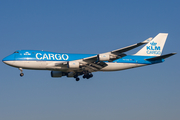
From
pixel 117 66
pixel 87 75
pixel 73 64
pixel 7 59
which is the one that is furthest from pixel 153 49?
pixel 7 59

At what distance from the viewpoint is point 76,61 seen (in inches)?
1976

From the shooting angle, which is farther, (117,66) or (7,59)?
(117,66)

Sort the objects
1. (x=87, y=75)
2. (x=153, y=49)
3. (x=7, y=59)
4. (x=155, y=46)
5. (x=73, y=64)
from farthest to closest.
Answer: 1. (x=155, y=46)
2. (x=153, y=49)
3. (x=87, y=75)
4. (x=7, y=59)
5. (x=73, y=64)

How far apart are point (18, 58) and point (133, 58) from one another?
68.3ft

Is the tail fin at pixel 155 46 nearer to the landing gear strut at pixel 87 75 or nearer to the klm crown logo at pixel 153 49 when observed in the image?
the klm crown logo at pixel 153 49

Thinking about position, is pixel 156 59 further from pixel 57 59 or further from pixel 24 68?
pixel 24 68

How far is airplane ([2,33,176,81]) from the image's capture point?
49.4 m

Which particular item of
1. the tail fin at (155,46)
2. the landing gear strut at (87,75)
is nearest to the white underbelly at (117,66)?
the landing gear strut at (87,75)

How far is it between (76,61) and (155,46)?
59.4ft

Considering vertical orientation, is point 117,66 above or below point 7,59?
below

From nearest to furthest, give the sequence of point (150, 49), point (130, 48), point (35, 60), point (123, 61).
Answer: point (130, 48) < point (35, 60) < point (123, 61) < point (150, 49)

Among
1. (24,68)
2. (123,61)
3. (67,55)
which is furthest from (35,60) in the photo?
(123,61)

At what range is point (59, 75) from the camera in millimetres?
56375

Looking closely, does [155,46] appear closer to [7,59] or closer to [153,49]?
[153,49]
